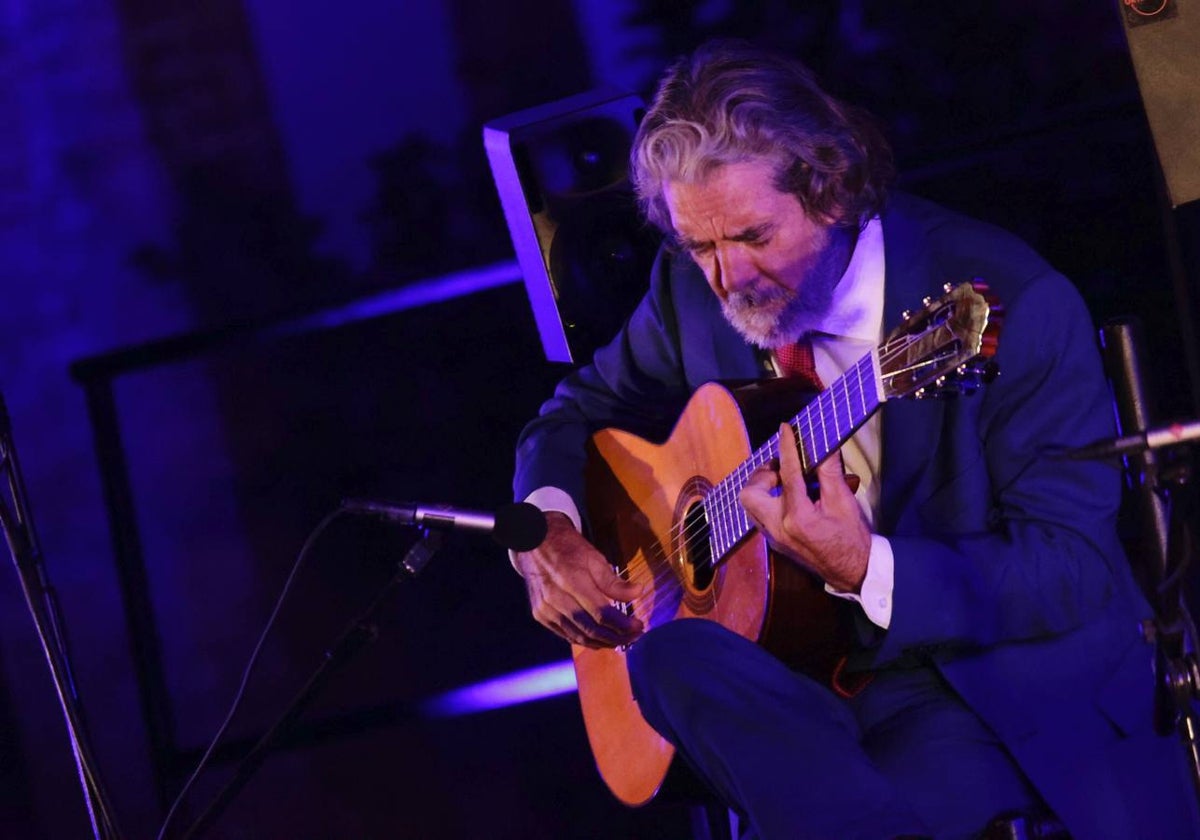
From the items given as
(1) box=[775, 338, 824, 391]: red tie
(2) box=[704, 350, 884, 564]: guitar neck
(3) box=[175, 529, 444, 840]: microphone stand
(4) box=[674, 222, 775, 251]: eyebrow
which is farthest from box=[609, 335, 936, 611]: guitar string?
(3) box=[175, 529, 444, 840]: microphone stand

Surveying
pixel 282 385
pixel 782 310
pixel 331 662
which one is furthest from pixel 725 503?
pixel 282 385

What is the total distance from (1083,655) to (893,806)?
1.76ft

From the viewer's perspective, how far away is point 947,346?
1.80 m

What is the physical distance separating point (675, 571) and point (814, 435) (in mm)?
562

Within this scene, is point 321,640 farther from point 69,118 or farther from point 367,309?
point 69,118

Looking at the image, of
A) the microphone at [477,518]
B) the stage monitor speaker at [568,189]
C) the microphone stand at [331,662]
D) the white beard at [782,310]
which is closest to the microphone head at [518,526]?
the microphone at [477,518]

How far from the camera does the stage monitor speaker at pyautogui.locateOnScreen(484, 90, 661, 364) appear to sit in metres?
2.82

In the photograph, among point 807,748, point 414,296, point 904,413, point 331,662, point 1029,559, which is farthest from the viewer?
point 414,296

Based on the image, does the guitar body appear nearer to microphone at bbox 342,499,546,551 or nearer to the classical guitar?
the classical guitar

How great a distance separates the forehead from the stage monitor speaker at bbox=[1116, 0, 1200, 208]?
0.63 m

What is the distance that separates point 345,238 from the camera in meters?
3.43

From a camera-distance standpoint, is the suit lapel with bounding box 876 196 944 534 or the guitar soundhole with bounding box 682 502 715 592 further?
the guitar soundhole with bounding box 682 502 715 592

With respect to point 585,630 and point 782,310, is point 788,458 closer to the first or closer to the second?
point 782,310

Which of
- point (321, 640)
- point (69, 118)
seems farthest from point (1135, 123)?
point (69, 118)
